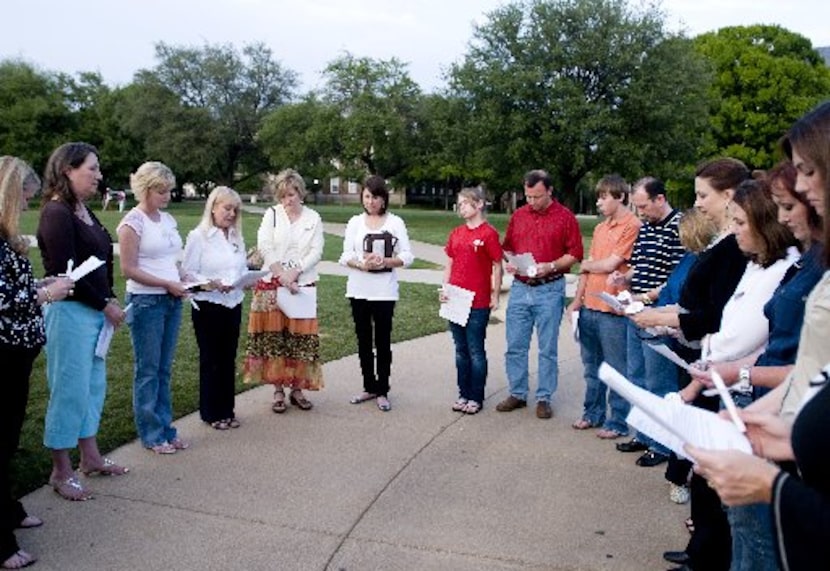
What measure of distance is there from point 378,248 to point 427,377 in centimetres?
159

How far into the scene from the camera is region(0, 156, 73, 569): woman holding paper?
12.0ft

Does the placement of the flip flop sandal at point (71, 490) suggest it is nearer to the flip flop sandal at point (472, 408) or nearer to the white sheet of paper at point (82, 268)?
the white sheet of paper at point (82, 268)

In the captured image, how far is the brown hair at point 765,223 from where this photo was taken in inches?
124

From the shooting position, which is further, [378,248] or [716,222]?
[378,248]

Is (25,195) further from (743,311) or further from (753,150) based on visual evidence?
(753,150)

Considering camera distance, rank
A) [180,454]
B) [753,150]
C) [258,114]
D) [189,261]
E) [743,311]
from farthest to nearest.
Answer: [258,114]
[753,150]
[189,261]
[180,454]
[743,311]

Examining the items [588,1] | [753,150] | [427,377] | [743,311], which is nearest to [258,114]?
[588,1]

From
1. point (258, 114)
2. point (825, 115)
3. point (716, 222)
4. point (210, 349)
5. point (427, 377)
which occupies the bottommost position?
point (427, 377)

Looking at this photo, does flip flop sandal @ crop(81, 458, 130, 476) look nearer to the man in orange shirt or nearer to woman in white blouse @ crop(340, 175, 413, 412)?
woman in white blouse @ crop(340, 175, 413, 412)

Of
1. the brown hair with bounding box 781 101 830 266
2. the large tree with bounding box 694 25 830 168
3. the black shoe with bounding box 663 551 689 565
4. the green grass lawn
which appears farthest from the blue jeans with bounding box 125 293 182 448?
the large tree with bounding box 694 25 830 168

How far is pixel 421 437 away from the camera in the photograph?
5676 millimetres

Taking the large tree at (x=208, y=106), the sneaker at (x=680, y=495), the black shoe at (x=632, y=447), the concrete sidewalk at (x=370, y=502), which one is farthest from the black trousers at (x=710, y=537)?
the large tree at (x=208, y=106)

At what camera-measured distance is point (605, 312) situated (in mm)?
5797

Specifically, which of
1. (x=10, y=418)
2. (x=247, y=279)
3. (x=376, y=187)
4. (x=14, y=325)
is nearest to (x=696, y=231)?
(x=376, y=187)
